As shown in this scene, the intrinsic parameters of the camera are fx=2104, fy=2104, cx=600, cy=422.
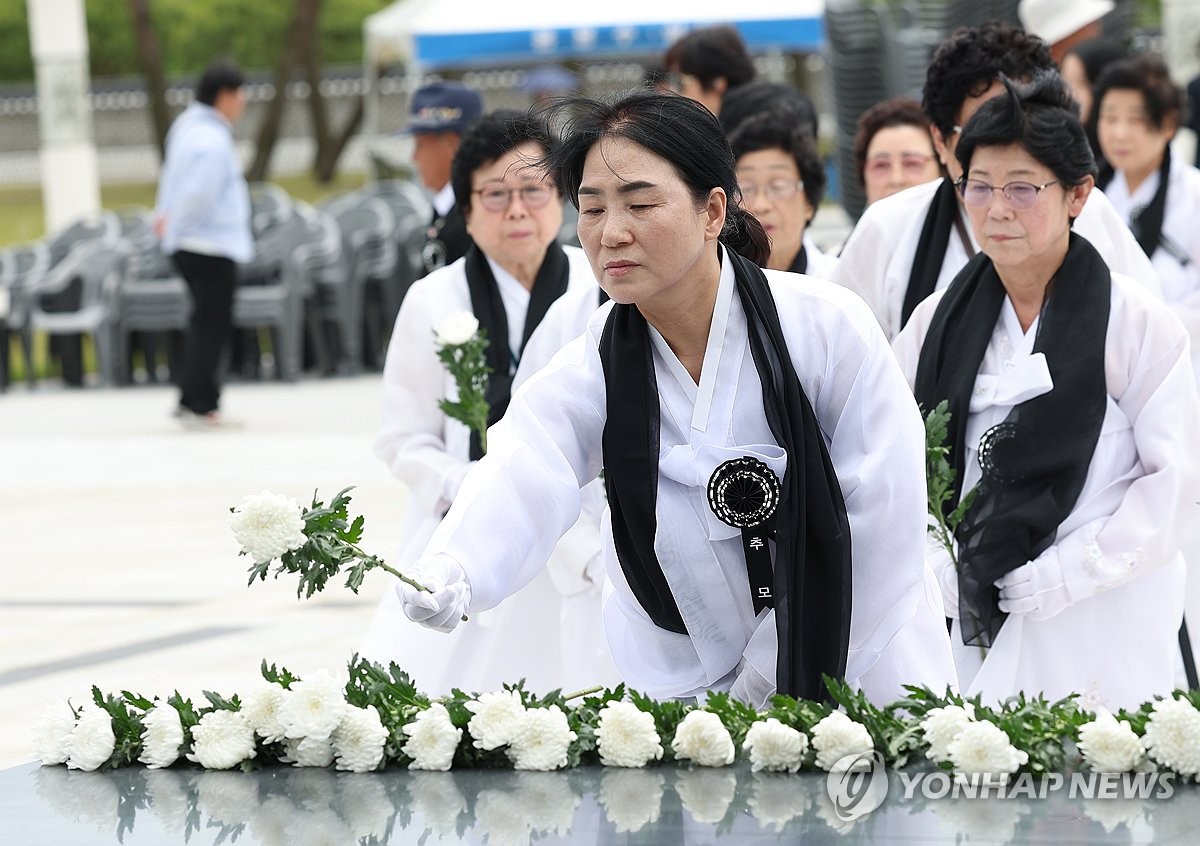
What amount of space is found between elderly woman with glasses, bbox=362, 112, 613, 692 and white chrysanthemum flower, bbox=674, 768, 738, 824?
7.17ft

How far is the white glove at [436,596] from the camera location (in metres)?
3.04

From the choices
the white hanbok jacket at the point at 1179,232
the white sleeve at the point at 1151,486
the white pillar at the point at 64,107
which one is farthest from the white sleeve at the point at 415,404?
the white pillar at the point at 64,107

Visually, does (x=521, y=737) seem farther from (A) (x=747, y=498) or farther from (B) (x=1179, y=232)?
(B) (x=1179, y=232)

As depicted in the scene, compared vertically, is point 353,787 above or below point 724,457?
below

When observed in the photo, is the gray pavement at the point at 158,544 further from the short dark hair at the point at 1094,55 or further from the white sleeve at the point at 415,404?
the short dark hair at the point at 1094,55

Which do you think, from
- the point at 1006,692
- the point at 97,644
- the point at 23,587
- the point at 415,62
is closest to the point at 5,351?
the point at 415,62

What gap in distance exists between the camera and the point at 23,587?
8.69 meters

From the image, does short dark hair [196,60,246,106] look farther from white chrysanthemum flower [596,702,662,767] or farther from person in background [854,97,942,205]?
white chrysanthemum flower [596,702,662,767]

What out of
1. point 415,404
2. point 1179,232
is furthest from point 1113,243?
point 1179,232

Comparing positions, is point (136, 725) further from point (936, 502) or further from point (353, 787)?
point (936, 502)

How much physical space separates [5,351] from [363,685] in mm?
15313

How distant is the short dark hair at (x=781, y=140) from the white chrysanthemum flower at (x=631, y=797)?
3.10m

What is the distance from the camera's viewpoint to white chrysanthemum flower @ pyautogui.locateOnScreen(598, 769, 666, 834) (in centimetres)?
284

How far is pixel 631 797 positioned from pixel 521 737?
0.24 meters
